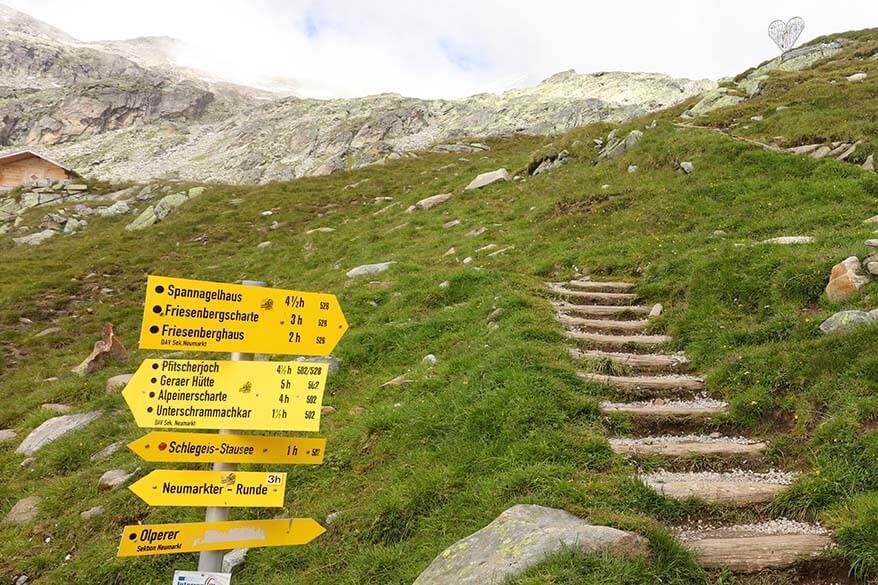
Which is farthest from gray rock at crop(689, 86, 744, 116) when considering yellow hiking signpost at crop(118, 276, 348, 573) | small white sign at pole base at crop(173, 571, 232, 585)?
small white sign at pole base at crop(173, 571, 232, 585)

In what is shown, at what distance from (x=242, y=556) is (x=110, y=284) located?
23.1m

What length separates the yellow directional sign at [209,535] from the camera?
13.8 ft

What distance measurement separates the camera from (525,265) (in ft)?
55.1

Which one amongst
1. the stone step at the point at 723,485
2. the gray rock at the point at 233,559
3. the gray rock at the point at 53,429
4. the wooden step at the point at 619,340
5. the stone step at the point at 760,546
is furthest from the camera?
the gray rock at the point at 53,429

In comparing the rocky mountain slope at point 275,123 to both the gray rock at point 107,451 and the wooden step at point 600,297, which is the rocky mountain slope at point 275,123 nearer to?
the wooden step at point 600,297

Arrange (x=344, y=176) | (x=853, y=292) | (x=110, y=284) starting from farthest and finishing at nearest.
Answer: (x=344, y=176)
(x=110, y=284)
(x=853, y=292)

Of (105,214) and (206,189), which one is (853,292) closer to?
(206,189)

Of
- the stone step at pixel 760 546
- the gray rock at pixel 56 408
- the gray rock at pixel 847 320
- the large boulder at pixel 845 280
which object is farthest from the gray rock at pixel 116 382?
the large boulder at pixel 845 280

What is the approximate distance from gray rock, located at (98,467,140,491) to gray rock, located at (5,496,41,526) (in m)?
1.12

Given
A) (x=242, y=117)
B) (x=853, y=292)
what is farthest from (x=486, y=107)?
(x=853, y=292)

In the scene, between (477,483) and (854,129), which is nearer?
(477,483)

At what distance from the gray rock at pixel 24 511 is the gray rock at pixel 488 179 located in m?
24.4

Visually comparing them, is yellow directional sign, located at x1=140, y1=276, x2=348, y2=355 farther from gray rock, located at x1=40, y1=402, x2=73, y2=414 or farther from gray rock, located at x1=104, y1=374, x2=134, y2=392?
gray rock, located at x1=40, y1=402, x2=73, y2=414

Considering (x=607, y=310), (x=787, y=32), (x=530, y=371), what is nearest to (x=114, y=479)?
(x=530, y=371)
